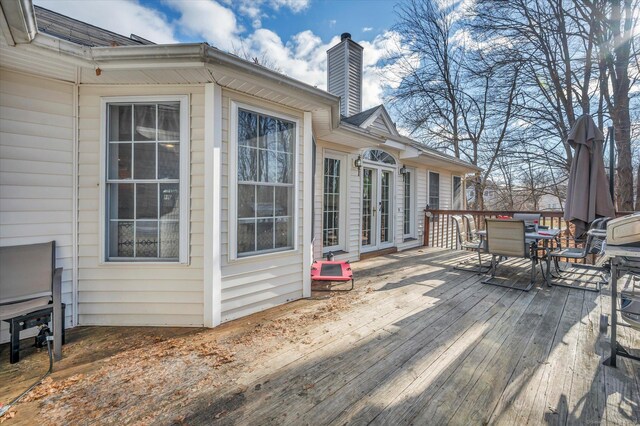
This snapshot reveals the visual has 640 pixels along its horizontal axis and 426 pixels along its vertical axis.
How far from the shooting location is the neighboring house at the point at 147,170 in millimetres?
2574

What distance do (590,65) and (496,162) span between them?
4666 millimetres

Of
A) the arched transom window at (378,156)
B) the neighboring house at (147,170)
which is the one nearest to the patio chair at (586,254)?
the arched transom window at (378,156)

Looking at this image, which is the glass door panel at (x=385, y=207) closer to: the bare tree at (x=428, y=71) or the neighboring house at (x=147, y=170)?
the neighboring house at (x=147, y=170)

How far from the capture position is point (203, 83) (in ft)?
9.35

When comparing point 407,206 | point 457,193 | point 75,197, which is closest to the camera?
point 75,197

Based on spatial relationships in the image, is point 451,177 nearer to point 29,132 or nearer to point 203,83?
point 203,83

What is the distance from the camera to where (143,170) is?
115 inches

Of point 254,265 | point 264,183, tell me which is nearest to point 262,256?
point 254,265

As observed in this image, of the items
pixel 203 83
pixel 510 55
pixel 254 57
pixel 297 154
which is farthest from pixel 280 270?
pixel 254 57

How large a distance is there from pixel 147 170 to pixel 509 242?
Result: 496 cm

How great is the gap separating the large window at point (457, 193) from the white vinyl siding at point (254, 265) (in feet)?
25.9

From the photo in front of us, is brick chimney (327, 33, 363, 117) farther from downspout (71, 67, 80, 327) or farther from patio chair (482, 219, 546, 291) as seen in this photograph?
downspout (71, 67, 80, 327)

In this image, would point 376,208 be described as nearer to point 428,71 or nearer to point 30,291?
point 30,291

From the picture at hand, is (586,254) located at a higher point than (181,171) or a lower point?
lower
